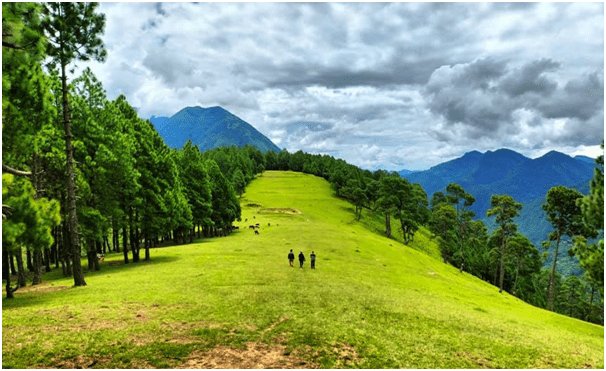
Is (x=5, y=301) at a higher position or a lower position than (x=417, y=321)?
higher

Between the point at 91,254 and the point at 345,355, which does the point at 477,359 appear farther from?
the point at 91,254

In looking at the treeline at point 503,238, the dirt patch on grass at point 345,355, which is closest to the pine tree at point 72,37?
the dirt patch on grass at point 345,355

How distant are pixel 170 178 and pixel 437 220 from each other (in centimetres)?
10337

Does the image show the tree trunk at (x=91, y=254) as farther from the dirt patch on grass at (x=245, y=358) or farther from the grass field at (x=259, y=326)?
the dirt patch on grass at (x=245, y=358)

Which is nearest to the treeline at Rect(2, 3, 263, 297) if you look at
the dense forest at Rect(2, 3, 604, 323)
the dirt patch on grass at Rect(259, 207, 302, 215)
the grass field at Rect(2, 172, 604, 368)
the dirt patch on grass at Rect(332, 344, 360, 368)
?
the dense forest at Rect(2, 3, 604, 323)

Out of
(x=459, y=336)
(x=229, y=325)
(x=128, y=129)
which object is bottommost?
(x=459, y=336)

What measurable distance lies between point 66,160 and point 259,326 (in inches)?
1052

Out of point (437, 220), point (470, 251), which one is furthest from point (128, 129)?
point (470, 251)

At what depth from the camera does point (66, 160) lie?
38.8m

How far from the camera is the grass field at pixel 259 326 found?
19141 mm

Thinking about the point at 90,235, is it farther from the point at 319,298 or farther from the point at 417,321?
the point at 417,321

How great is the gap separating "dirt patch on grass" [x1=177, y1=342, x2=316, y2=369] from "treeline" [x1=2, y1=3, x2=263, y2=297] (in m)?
8.19

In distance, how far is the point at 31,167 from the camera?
3969 cm

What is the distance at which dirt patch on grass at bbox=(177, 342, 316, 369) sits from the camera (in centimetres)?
1822
